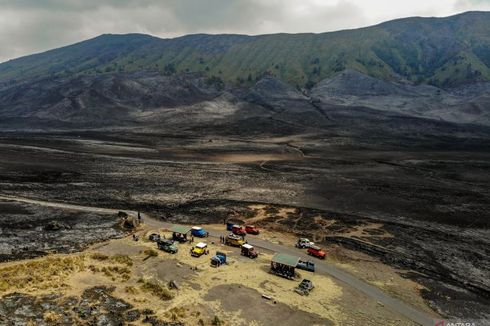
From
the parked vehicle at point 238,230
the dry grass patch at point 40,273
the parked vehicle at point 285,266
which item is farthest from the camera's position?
the parked vehicle at point 238,230

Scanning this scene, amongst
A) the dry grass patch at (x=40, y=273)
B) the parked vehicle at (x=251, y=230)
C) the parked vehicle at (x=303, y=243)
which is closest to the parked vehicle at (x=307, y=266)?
the parked vehicle at (x=303, y=243)

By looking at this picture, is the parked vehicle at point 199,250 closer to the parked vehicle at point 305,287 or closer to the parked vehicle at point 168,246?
the parked vehicle at point 168,246

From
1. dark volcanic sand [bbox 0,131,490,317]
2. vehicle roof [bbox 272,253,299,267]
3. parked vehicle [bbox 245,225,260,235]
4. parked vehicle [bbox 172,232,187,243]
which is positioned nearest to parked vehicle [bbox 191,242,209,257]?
parked vehicle [bbox 172,232,187,243]

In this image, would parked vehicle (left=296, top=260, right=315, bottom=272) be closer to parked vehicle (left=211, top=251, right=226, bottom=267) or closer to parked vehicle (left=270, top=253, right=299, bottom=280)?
parked vehicle (left=270, top=253, right=299, bottom=280)

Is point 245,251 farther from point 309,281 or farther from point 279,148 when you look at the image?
point 279,148

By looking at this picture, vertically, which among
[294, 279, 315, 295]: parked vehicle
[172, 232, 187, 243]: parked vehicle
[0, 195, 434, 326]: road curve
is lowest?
[0, 195, 434, 326]: road curve
